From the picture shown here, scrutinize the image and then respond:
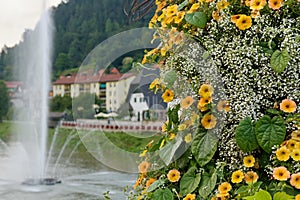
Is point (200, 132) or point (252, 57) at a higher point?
point (252, 57)

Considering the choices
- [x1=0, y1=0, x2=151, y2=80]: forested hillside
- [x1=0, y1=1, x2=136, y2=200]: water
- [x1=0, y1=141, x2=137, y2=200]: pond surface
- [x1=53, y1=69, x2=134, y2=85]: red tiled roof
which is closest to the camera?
[x1=53, y1=69, x2=134, y2=85]: red tiled roof

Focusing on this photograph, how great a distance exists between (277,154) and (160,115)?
1.38ft

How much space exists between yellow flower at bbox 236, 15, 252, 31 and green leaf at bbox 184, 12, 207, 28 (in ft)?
0.20

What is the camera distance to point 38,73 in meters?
9.49

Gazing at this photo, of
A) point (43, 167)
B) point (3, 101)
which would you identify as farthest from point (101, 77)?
point (3, 101)

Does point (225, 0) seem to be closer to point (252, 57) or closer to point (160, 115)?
point (252, 57)

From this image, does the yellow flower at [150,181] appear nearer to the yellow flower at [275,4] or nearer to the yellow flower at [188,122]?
the yellow flower at [188,122]

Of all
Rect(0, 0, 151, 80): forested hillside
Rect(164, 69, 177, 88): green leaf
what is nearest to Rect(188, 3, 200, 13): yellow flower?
Rect(164, 69, 177, 88): green leaf

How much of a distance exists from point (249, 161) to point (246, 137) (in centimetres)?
4

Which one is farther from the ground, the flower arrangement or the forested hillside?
the forested hillside

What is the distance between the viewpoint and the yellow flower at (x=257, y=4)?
2.32 ft

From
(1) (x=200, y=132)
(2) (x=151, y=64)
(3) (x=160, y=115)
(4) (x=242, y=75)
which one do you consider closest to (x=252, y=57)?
(4) (x=242, y=75)

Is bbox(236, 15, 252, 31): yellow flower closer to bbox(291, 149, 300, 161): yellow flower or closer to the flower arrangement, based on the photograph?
the flower arrangement

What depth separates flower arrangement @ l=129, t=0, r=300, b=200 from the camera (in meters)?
0.68
